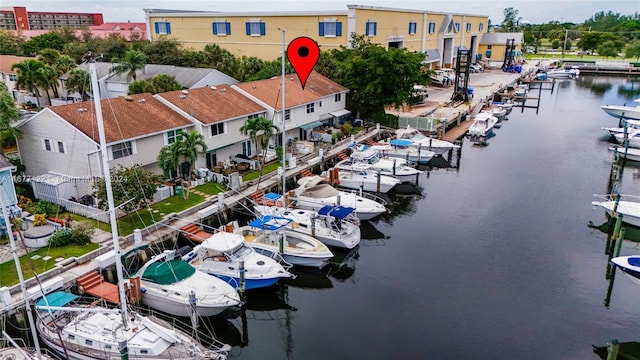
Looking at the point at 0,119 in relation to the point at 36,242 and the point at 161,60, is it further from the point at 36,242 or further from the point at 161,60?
the point at 161,60

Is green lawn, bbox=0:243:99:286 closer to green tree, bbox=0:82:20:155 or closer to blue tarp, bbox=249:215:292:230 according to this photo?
blue tarp, bbox=249:215:292:230

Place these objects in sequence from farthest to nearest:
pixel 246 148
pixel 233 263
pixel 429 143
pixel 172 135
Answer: pixel 429 143
pixel 246 148
pixel 172 135
pixel 233 263

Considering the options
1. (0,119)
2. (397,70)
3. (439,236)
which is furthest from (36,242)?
(397,70)

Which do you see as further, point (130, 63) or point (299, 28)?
point (299, 28)

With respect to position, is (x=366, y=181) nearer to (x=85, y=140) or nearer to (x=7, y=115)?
(x=85, y=140)

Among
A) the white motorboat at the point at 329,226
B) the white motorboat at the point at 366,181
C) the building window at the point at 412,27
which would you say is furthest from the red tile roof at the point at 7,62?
the building window at the point at 412,27

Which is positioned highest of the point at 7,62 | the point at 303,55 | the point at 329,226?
the point at 303,55

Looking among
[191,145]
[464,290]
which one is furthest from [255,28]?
[464,290]

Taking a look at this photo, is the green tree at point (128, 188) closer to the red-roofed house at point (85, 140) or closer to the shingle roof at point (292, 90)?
the red-roofed house at point (85, 140)
